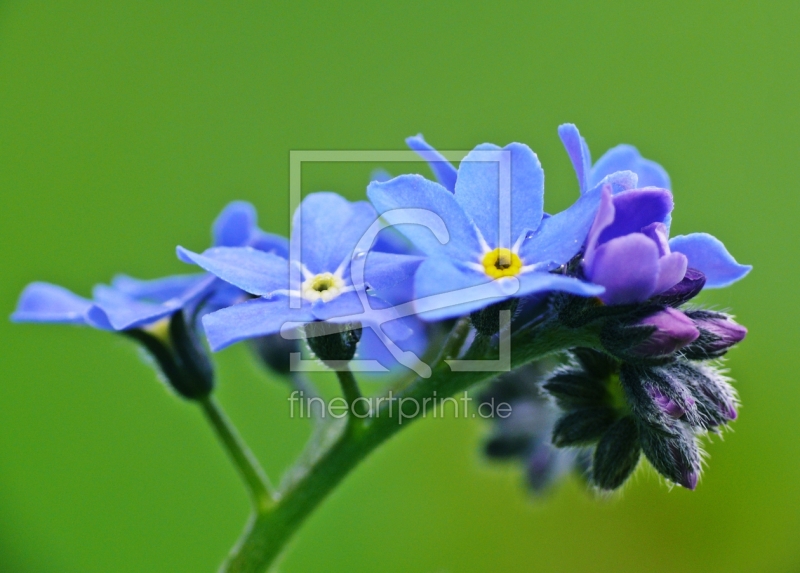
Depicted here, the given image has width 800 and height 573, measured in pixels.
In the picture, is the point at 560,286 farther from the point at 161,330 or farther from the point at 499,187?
the point at 161,330

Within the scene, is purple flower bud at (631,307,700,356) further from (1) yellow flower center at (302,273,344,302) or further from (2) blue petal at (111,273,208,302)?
(2) blue petal at (111,273,208,302)

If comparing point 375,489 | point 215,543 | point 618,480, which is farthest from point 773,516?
point 618,480

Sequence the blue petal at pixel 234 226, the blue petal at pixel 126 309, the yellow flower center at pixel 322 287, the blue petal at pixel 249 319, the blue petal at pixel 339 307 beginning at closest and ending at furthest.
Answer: the blue petal at pixel 249 319 → the blue petal at pixel 339 307 → the yellow flower center at pixel 322 287 → the blue petal at pixel 126 309 → the blue petal at pixel 234 226

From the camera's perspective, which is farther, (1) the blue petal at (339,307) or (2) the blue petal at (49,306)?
(2) the blue petal at (49,306)

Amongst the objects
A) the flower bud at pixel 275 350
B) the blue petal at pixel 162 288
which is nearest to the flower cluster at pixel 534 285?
the blue petal at pixel 162 288

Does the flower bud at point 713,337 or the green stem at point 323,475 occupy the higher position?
the flower bud at point 713,337

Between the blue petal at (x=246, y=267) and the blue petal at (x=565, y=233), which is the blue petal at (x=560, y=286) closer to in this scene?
the blue petal at (x=565, y=233)

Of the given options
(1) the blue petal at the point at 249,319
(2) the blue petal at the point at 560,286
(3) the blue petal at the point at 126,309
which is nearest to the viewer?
(2) the blue petal at the point at 560,286
